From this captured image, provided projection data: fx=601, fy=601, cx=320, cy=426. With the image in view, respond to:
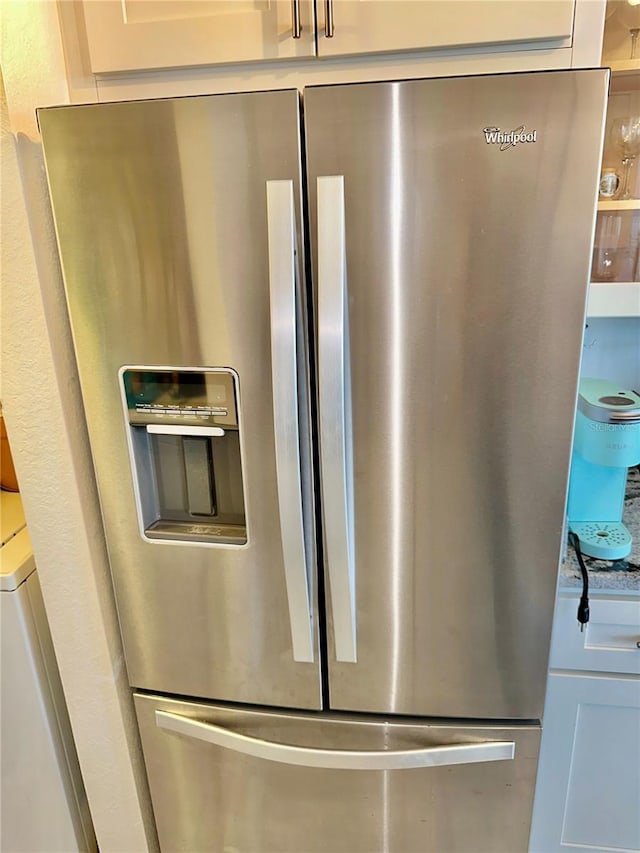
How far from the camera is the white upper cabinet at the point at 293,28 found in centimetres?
91

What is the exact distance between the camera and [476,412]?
3.33 ft

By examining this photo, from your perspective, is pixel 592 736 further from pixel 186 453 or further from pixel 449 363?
pixel 186 453

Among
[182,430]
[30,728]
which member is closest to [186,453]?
[182,430]

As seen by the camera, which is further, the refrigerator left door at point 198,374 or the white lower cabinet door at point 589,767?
the white lower cabinet door at point 589,767

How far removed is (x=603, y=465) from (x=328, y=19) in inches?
42.0

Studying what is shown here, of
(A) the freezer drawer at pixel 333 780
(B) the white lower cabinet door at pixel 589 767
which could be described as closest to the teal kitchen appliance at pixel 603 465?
Answer: (B) the white lower cabinet door at pixel 589 767

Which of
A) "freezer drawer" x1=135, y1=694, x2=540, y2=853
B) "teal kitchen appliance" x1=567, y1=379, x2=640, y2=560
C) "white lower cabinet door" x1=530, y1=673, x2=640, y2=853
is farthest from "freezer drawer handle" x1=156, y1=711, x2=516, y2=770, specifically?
"teal kitchen appliance" x1=567, y1=379, x2=640, y2=560

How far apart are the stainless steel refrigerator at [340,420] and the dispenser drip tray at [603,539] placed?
0.95ft

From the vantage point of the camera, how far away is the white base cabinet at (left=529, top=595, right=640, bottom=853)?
1.29 m

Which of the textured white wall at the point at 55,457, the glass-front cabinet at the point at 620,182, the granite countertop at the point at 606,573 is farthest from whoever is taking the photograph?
the glass-front cabinet at the point at 620,182

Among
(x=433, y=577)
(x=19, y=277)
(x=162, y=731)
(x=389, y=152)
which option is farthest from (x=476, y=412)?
(x=162, y=731)

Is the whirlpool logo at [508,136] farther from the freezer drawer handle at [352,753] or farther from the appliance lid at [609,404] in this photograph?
the freezer drawer handle at [352,753]

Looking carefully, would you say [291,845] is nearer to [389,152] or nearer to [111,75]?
[389,152]

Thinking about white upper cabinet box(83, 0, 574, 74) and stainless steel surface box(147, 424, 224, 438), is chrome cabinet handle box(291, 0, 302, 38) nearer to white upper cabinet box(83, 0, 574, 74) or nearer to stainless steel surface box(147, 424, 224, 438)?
white upper cabinet box(83, 0, 574, 74)
